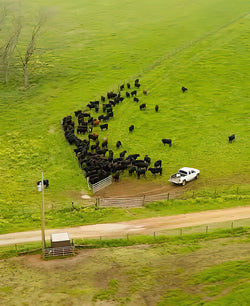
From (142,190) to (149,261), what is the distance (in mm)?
18900

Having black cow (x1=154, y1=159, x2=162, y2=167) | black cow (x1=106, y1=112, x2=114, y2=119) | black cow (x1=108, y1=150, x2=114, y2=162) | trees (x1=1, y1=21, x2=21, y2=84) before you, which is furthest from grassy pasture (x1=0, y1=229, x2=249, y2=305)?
trees (x1=1, y1=21, x2=21, y2=84)

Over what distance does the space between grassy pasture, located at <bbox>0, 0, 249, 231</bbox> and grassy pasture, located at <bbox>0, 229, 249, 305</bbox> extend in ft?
37.0

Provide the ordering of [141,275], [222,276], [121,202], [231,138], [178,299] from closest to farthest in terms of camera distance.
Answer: [178,299], [222,276], [141,275], [121,202], [231,138]

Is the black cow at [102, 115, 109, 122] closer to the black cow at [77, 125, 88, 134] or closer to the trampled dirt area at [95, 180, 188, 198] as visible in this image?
the black cow at [77, 125, 88, 134]

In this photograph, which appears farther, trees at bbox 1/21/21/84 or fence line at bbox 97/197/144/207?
trees at bbox 1/21/21/84

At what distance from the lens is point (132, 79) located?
298 feet

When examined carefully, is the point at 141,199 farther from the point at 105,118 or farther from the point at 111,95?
the point at 111,95

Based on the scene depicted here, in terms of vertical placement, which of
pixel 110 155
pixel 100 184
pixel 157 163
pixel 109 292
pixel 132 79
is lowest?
pixel 109 292

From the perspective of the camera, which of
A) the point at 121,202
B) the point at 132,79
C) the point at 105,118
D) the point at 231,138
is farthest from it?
the point at 132,79

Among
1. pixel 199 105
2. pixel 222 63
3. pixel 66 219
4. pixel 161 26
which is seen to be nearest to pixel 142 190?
pixel 66 219

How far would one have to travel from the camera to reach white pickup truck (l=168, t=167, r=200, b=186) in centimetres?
5512

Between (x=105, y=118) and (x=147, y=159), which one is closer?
(x=147, y=159)

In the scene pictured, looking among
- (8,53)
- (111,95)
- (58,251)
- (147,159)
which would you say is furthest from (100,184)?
(8,53)

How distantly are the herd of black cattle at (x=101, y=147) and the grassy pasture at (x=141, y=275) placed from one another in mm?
18862
